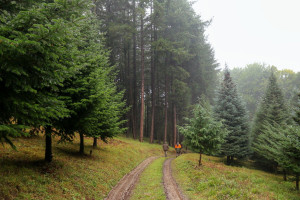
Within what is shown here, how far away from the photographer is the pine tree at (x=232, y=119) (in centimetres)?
2031

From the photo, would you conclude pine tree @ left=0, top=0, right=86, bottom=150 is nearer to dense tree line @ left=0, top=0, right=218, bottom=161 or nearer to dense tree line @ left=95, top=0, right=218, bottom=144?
dense tree line @ left=0, top=0, right=218, bottom=161

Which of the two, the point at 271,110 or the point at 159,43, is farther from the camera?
the point at 159,43

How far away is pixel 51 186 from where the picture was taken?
22.9 feet

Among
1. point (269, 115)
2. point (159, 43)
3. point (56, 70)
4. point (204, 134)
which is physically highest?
point (159, 43)

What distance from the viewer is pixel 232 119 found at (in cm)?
2128

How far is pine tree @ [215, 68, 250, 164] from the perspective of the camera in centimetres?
2031

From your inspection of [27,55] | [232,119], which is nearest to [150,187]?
[27,55]

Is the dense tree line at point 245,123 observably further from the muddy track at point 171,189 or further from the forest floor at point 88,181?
the forest floor at point 88,181

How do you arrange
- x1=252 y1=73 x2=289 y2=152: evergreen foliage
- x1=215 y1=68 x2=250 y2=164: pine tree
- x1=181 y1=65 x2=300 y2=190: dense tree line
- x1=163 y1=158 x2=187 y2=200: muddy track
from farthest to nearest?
x1=252 y1=73 x2=289 y2=152: evergreen foliage → x1=215 y1=68 x2=250 y2=164: pine tree → x1=181 y1=65 x2=300 y2=190: dense tree line → x1=163 y1=158 x2=187 y2=200: muddy track

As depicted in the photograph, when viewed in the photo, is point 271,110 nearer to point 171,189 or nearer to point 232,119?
point 232,119

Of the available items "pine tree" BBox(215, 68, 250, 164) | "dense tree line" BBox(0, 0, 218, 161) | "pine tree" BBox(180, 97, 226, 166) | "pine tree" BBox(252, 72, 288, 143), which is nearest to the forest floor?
"dense tree line" BBox(0, 0, 218, 161)

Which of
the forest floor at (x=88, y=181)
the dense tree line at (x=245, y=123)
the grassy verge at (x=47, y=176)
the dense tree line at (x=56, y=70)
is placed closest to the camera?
the dense tree line at (x=56, y=70)

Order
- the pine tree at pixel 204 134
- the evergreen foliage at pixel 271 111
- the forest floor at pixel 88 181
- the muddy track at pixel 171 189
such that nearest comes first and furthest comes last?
the forest floor at pixel 88 181
the muddy track at pixel 171 189
the pine tree at pixel 204 134
the evergreen foliage at pixel 271 111

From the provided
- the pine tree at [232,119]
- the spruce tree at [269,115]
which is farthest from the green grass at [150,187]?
the spruce tree at [269,115]
